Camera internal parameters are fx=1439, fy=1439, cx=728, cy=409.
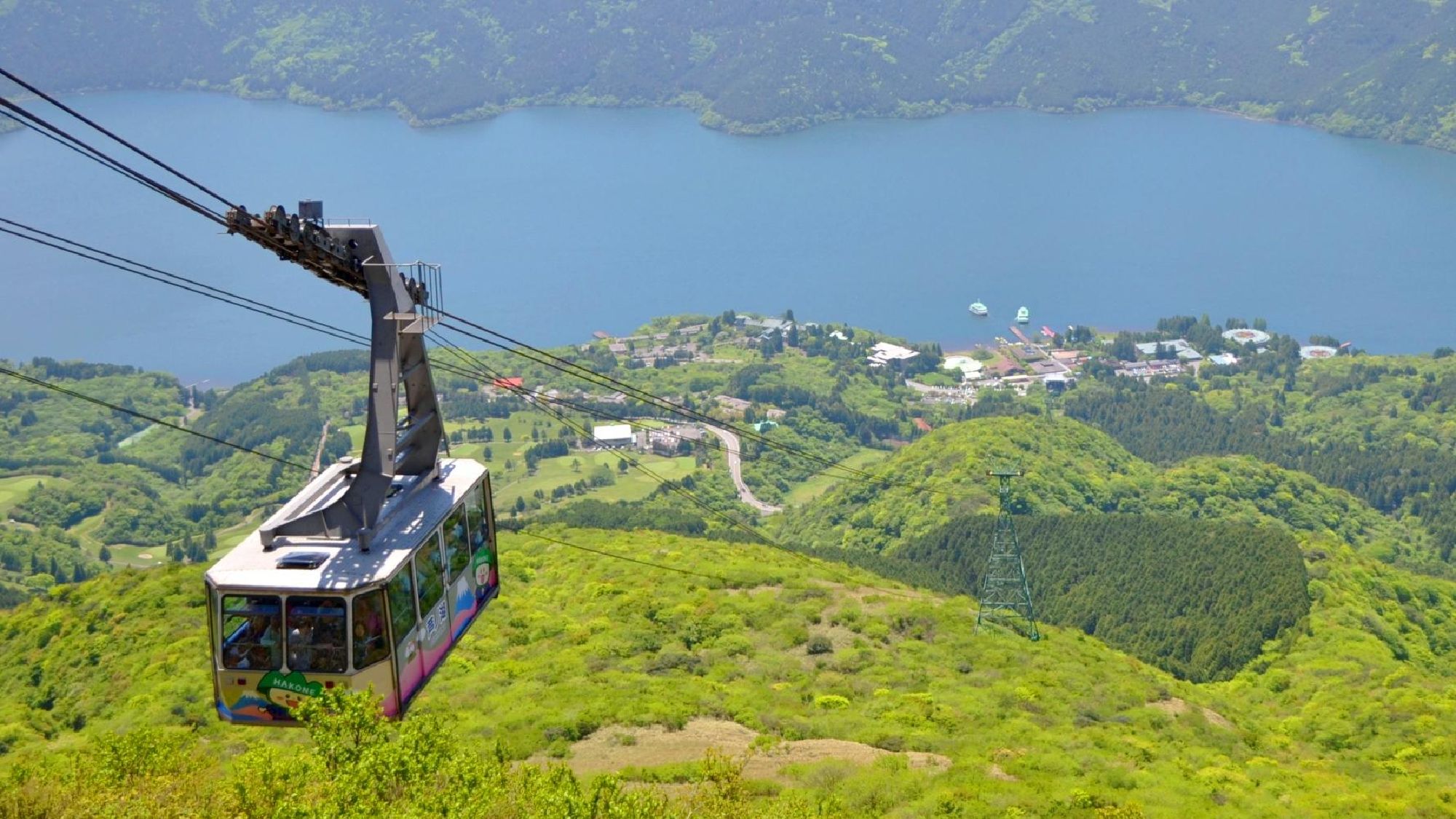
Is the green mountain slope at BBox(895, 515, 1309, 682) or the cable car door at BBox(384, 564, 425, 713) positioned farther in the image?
the green mountain slope at BBox(895, 515, 1309, 682)

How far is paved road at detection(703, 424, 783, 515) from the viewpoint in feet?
258

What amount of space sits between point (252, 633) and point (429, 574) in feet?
6.68

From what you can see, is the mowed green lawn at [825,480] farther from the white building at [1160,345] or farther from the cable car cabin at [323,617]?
the cable car cabin at [323,617]

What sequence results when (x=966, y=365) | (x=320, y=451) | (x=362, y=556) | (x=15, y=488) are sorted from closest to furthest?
1. (x=362, y=556)
2. (x=15, y=488)
3. (x=320, y=451)
4. (x=966, y=365)

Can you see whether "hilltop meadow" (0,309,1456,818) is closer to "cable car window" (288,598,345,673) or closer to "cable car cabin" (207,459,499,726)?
"cable car cabin" (207,459,499,726)

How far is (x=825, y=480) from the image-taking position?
277ft

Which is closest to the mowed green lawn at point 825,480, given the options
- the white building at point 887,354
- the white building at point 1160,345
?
the white building at point 887,354

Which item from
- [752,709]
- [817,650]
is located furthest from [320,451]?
[752,709]

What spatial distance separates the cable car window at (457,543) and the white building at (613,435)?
219 feet

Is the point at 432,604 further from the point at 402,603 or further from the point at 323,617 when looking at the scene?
the point at 323,617

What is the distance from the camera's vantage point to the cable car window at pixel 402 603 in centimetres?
1540

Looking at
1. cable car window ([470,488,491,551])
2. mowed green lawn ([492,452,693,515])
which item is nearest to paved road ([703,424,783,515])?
mowed green lawn ([492,452,693,515])

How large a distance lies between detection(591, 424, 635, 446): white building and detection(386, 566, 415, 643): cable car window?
68.4m

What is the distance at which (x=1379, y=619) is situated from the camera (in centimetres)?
4412
